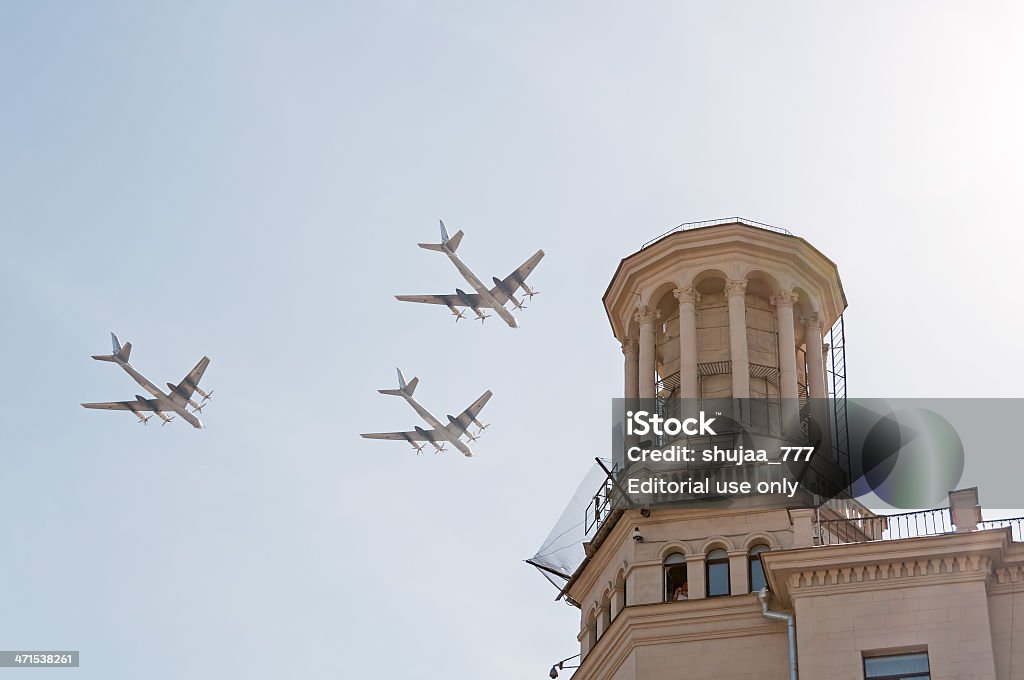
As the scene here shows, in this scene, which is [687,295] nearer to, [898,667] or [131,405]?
[898,667]

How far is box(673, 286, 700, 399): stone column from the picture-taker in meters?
43.3

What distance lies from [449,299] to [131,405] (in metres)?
21.9

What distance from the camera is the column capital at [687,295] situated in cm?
4497

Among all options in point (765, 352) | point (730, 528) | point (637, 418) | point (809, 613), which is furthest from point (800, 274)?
point (809, 613)

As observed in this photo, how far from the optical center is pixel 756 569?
127 feet

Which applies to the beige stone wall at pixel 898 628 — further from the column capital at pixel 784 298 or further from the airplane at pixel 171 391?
the airplane at pixel 171 391

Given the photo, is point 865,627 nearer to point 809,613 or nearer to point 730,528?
point 809,613

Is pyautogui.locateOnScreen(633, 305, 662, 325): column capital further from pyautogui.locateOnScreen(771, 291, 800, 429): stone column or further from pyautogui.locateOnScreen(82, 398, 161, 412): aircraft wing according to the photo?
pyautogui.locateOnScreen(82, 398, 161, 412): aircraft wing

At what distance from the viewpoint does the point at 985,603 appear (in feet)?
106

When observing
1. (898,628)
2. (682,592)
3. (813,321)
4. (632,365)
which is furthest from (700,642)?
(813,321)

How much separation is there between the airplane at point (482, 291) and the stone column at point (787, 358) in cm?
3029

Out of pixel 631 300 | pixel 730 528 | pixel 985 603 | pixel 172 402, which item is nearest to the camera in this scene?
pixel 985 603

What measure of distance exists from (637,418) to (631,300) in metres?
4.33

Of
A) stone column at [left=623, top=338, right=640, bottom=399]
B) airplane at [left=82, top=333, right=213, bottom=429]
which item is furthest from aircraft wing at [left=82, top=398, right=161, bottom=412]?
stone column at [left=623, top=338, right=640, bottom=399]
